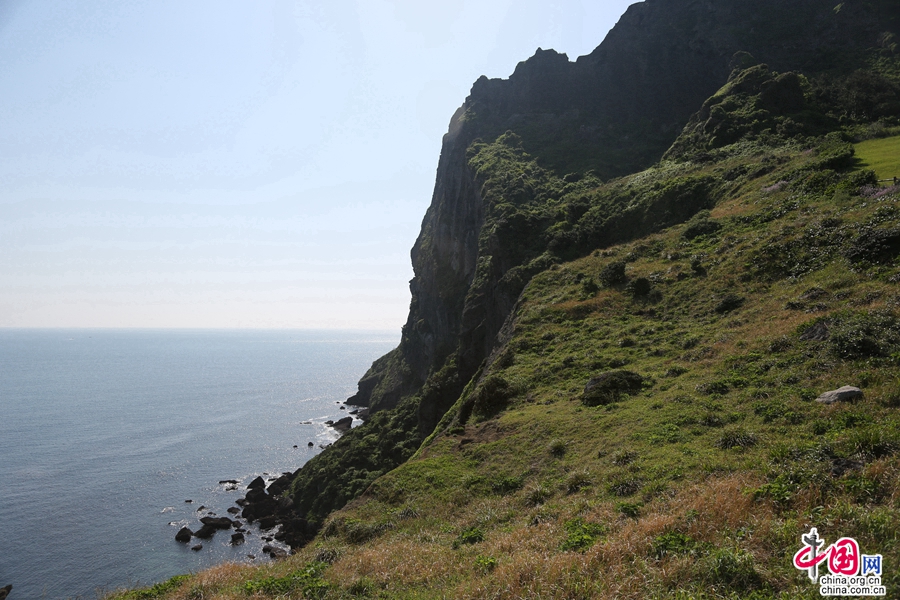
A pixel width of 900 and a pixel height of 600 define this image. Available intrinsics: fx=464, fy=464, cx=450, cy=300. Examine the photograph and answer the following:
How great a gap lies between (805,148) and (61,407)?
15090 cm

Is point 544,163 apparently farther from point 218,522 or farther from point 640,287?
point 218,522

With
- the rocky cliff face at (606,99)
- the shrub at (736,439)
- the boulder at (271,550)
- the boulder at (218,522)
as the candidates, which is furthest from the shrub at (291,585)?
the rocky cliff face at (606,99)

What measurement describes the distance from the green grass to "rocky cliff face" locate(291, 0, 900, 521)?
11.8 meters

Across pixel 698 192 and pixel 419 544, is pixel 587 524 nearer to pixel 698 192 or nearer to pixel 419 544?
pixel 419 544

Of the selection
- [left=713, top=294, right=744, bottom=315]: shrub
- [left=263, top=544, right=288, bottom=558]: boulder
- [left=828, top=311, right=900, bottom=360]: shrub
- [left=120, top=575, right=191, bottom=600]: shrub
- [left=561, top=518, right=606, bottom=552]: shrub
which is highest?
[left=713, top=294, right=744, bottom=315]: shrub

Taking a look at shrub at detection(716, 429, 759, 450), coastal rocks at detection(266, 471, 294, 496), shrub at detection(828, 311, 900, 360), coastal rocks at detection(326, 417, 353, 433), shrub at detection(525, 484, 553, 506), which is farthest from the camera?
coastal rocks at detection(326, 417, 353, 433)

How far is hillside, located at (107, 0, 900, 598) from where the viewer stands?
8312 mm

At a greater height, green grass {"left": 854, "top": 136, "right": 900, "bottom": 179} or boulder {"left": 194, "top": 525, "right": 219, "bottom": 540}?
green grass {"left": 854, "top": 136, "right": 900, "bottom": 179}

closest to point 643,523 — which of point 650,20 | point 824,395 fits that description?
point 824,395

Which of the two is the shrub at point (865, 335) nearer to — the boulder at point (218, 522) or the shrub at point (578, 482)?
the shrub at point (578, 482)

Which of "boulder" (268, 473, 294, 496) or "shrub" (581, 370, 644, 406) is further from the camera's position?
"boulder" (268, 473, 294, 496)

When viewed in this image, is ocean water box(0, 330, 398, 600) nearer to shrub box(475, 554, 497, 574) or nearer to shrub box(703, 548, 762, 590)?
shrub box(475, 554, 497, 574)

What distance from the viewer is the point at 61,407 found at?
370 ft

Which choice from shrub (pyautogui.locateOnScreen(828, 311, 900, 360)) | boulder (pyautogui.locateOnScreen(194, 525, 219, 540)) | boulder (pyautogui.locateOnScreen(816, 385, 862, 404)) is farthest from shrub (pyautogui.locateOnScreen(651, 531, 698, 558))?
boulder (pyautogui.locateOnScreen(194, 525, 219, 540))
